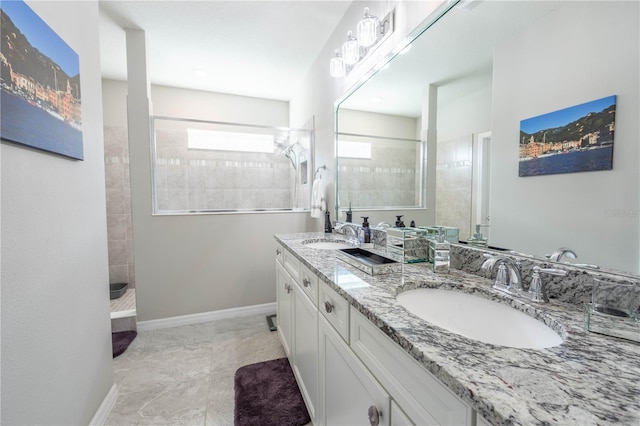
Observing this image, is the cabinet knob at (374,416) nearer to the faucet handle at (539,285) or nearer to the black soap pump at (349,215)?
the faucet handle at (539,285)

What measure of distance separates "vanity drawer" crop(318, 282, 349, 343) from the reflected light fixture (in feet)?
5.35

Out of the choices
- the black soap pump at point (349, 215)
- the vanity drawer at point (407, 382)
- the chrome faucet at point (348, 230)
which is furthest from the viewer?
the black soap pump at point (349, 215)

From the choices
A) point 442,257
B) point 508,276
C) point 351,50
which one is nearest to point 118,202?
point 351,50

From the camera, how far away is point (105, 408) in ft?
4.56

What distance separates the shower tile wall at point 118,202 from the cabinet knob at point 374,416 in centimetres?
352

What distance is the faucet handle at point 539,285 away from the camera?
0.77m

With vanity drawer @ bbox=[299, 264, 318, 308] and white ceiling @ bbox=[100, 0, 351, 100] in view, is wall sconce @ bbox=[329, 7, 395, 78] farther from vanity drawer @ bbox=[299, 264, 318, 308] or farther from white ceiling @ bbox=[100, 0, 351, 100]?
vanity drawer @ bbox=[299, 264, 318, 308]

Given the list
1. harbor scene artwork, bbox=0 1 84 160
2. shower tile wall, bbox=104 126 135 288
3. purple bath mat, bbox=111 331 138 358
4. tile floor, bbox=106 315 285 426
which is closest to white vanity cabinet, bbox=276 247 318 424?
tile floor, bbox=106 315 285 426

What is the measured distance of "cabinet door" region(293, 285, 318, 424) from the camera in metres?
1.22

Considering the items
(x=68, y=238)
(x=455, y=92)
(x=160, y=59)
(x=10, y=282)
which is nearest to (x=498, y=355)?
(x=455, y=92)

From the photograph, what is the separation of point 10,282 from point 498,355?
1.39 metres

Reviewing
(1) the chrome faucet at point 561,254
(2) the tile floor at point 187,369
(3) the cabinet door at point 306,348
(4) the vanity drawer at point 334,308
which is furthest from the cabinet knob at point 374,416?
(2) the tile floor at point 187,369

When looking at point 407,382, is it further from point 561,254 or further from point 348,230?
point 348,230

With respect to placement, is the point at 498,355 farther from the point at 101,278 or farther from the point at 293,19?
the point at 293,19
